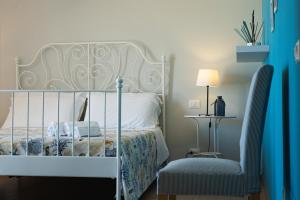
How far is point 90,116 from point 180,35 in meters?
1.27

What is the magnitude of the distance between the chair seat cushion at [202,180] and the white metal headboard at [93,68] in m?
2.20

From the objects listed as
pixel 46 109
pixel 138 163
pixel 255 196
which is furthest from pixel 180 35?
pixel 255 196

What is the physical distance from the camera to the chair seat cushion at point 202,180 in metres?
1.83

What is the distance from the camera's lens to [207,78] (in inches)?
148

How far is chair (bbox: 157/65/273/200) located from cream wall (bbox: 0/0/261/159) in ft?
7.10

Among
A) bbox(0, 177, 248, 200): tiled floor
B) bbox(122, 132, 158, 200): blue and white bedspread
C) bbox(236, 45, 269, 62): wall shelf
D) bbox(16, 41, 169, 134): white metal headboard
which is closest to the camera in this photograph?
bbox(122, 132, 158, 200): blue and white bedspread

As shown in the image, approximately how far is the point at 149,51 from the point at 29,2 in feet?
5.08

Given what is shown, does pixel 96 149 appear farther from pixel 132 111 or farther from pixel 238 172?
pixel 132 111

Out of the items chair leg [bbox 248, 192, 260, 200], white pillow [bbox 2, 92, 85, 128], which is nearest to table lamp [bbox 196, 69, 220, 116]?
white pillow [bbox 2, 92, 85, 128]

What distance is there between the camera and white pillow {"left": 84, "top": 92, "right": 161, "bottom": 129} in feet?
12.3

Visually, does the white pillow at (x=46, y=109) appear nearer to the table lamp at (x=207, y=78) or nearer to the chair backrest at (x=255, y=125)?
the table lamp at (x=207, y=78)

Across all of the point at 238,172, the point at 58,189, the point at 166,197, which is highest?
the point at 238,172

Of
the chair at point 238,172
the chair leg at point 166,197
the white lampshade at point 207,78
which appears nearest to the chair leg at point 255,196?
the chair at point 238,172

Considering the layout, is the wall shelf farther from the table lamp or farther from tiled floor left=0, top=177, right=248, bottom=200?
tiled floor left=0, top=177, right=248, bottom=200
